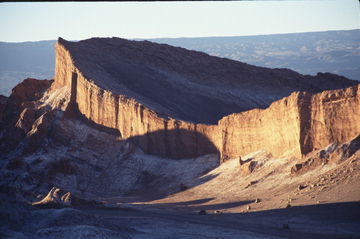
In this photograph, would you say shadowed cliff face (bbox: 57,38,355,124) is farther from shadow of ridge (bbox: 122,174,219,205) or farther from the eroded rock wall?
shadow of ridge (bbox: 122,174,219,205)

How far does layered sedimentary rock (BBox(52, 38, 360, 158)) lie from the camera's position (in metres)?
37.1

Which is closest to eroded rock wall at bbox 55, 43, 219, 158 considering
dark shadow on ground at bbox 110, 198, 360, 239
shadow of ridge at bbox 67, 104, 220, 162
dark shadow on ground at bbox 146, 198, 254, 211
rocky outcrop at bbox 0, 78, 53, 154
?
shadow of ridge at bbox 67, 104, 220, 162

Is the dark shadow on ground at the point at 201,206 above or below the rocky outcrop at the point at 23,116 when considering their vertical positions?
below

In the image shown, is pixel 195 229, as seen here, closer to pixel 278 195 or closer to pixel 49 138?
pixel 278 195

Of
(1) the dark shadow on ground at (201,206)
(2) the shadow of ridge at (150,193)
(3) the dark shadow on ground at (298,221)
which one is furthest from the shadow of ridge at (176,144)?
(3) the dark shadow on ground at (298,221)

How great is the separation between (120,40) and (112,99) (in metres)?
24.6

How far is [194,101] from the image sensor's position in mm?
67562

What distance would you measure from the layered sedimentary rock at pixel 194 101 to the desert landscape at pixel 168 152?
94 mm

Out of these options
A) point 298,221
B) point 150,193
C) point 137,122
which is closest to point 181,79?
point 137,122

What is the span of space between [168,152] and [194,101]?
1868 cm

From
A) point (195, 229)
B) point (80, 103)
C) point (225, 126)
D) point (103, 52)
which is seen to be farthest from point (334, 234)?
point (103, 52)

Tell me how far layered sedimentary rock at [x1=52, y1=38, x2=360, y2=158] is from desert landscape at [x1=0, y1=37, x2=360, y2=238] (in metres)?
0.09

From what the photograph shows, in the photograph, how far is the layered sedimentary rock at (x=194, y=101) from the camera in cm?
3706

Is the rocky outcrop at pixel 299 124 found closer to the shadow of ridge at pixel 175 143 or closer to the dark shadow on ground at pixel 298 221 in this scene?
the shadow of ridge at pixel 175 143
